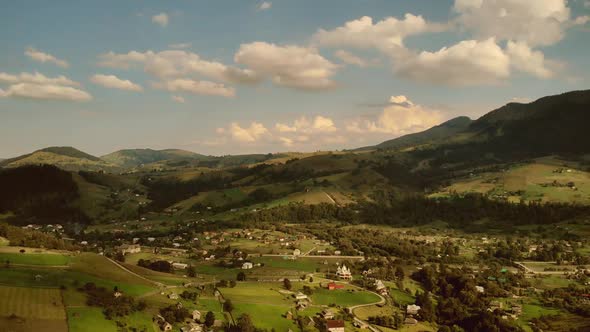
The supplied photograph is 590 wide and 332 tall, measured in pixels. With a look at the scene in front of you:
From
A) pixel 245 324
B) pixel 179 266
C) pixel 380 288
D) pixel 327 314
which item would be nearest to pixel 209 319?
pixel 245 324

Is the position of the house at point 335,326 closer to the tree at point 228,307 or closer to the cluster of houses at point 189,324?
the tree at point 228,307

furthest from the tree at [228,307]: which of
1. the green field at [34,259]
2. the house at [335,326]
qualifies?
the green field at [34,259]

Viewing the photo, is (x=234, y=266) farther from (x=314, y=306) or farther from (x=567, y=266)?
(x=567, y=266)

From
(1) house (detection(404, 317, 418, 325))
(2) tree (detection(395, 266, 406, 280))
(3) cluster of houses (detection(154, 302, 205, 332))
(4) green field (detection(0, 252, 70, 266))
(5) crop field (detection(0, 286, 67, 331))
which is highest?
(4) green field (detection(0, 252, 70, 266))

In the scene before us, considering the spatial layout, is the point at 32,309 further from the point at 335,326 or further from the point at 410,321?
the point at 410,321

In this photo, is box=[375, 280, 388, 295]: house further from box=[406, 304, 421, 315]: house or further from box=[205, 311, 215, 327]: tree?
box=[205, 311, 215, 327]: tree

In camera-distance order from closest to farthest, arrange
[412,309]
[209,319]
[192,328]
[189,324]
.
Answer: [192,328]
[189,324]
[209,319]
[412,309]

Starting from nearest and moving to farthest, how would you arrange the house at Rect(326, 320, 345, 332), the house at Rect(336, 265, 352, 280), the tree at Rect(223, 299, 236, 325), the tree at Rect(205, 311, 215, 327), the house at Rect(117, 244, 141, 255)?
the tree at Rect(205, 311, 215, 327), the house at Rect(326, 320, 345, 332), the tree at Rect(223, 299, 236, 325), the house at Rect(336, 265, 352, 280), the house at Rect(117, 244, 141, 255)

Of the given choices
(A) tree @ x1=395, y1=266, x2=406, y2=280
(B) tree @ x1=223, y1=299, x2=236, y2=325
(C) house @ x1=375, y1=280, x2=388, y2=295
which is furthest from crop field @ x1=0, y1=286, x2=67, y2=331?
(A) tree @ x1=395, y1=266, x2=406, y2=280

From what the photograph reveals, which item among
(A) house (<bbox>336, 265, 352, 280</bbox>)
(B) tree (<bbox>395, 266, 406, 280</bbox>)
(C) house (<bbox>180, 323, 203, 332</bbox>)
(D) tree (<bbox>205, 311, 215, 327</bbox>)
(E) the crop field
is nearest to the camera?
(E) the crop field
